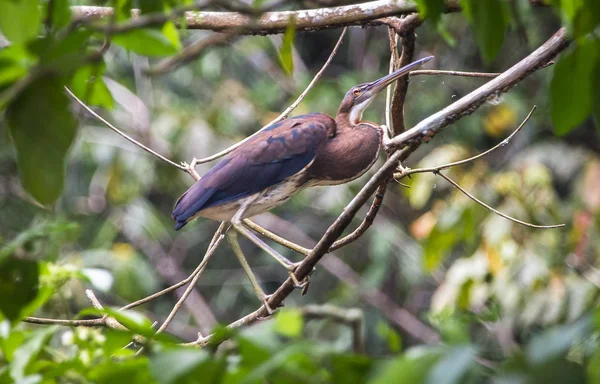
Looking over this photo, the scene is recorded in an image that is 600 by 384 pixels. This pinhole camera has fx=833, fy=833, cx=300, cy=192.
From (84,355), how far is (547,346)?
5.40ft

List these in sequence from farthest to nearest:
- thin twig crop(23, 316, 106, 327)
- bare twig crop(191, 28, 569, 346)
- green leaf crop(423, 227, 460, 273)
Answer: green leaf crop(423, 227, 460, 273), thin twig crop(23, 316, 106, 327), bare twig crop(191, 28, 569, 346)

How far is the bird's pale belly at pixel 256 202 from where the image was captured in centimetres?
337

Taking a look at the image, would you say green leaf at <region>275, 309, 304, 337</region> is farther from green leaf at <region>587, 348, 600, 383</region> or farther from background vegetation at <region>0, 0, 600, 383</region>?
green leaf at <region>587, 348, 600, 383</region>

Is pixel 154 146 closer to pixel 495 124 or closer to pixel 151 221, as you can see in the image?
pixel 151 221

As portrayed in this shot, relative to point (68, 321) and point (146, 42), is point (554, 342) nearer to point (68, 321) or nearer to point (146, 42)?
point (146, 42)

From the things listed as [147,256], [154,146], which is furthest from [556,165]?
[147,256]

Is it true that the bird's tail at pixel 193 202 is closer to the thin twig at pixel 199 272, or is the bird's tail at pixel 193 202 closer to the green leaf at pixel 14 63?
the thin twig at pixel 199 272

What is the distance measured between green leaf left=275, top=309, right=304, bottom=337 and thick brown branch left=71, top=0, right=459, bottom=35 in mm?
1464

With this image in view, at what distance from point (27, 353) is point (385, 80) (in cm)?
198

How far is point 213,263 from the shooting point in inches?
345

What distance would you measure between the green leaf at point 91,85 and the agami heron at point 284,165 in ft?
5.50

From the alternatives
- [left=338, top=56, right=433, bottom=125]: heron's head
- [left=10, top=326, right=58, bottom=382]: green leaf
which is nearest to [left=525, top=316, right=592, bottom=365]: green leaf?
[left=10, top=326, right=58, bottom=382]: green leaf

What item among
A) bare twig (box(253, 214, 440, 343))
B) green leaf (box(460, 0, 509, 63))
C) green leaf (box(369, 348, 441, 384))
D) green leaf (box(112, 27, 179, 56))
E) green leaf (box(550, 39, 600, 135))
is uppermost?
green leaf (box(112, 27, 179, 56))

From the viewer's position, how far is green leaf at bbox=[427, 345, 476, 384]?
2.77 feet
